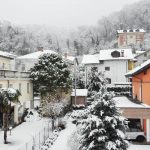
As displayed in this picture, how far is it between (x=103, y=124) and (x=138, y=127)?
1067cm

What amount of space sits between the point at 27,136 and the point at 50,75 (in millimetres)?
14321

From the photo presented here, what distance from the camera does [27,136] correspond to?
107ft

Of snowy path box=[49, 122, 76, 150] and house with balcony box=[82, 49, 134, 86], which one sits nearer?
snowy path box=[49, 122, 76, 150]

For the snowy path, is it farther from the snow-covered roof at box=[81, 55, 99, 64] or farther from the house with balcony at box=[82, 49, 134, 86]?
the snow-covered roof at box=[81, 55, 99, 64]

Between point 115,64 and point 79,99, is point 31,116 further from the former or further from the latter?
point 115,64

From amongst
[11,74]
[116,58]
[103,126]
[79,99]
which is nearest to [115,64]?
[116,58]

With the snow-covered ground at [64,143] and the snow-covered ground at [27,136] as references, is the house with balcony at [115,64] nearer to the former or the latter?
the snow-covered ground at [27,136]

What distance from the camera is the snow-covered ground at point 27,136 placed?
28.2 m

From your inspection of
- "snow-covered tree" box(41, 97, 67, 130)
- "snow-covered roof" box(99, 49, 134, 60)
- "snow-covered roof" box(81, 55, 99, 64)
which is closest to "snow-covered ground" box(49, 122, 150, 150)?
"snow-covered tree" box(41, 97, 67, 130)

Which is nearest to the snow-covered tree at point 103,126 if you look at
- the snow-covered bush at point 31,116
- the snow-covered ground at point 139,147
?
the snow-covered ground at point 139,147

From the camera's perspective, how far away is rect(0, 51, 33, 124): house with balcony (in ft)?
121

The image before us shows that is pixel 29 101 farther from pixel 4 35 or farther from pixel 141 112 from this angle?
pixel 4 35

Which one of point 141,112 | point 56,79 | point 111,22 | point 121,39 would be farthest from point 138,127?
point 111,22

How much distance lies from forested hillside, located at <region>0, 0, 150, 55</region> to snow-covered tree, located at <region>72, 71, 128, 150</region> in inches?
4343
